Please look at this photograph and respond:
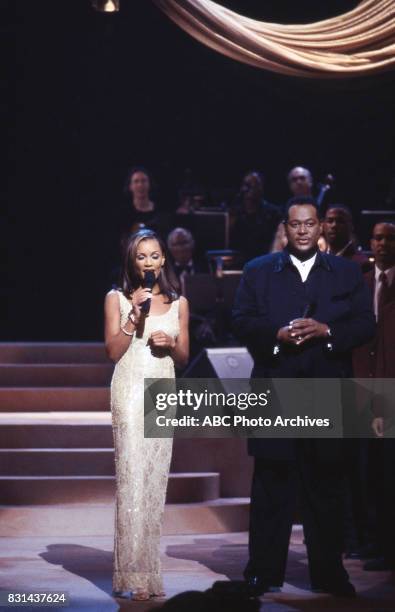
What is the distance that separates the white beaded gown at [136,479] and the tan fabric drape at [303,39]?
82.0 inches

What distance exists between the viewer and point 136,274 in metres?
4.57

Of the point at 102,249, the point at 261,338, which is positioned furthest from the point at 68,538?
the point at 102,249

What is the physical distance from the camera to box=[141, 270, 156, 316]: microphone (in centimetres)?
430

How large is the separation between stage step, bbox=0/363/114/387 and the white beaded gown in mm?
3319

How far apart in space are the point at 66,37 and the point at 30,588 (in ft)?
19.7

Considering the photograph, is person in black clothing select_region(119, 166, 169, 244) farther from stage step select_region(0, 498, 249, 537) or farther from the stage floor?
the stage floor

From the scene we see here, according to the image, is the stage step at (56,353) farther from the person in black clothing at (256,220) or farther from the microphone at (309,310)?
the microphone at (309,310)

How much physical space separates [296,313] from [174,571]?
4.37 ft

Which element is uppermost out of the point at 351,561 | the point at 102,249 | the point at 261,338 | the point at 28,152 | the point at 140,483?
the point at 28,152

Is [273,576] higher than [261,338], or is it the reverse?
[261,338]

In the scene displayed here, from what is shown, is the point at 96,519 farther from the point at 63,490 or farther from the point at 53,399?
the point at 53,399

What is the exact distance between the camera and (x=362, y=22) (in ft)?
19.9

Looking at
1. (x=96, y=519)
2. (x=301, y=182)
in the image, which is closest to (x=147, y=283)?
(x=96, y=519)

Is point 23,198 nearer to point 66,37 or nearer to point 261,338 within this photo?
point 66,37
